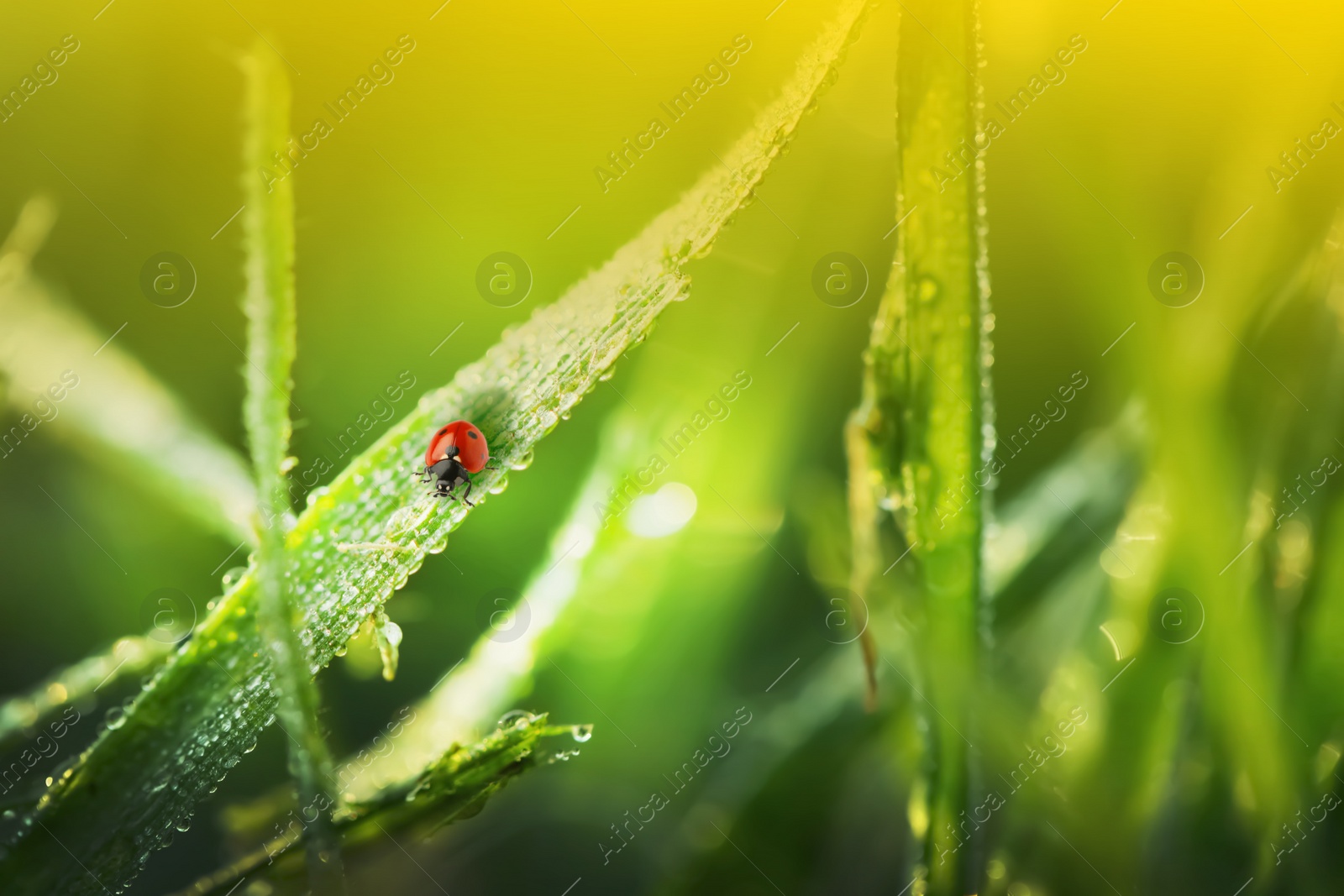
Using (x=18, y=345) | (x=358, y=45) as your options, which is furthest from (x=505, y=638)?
(x=358, y=45)

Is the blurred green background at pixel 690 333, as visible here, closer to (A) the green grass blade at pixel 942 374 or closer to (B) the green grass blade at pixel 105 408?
(B) the green grass blade at pixel 105 408

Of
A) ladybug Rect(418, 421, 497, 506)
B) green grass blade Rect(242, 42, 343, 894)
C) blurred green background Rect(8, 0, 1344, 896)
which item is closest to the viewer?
green grass blade Rect(242, 42, 343, 894)

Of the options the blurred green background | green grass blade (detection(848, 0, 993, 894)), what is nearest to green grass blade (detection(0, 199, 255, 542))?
the blurred green background

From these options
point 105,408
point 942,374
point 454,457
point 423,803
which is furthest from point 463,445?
point 105,408

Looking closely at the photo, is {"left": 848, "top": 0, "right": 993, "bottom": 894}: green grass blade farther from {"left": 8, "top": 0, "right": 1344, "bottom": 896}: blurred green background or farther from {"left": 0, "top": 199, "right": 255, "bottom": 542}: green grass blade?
{"left": 0, "top": 199, "right": 255, "bottom": 542}: green grass blade

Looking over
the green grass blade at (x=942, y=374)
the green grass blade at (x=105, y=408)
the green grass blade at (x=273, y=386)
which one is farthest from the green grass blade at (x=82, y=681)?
A: the green grass blade at (x=942, y=374)
